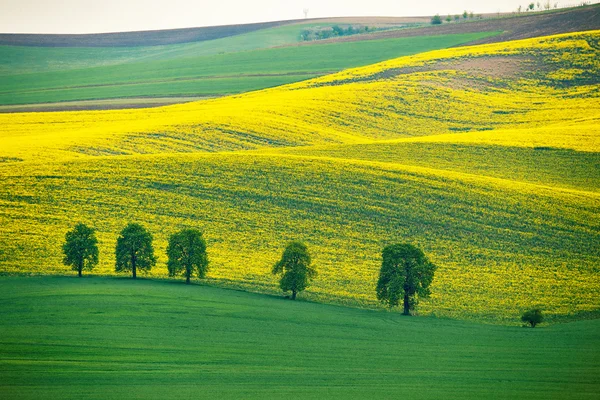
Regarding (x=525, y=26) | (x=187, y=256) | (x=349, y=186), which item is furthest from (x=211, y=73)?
(x=187, y=256)

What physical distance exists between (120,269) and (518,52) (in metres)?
75.5

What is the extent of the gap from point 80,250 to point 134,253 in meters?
2.86

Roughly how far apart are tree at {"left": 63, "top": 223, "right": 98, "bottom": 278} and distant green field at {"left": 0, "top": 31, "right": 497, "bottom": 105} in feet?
217

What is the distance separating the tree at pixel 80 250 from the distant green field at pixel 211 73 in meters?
66.2

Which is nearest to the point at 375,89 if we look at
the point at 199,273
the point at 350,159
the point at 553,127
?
the point at 553,127

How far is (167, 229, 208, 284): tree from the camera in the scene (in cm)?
4609

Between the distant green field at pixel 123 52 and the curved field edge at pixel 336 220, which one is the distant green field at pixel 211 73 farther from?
the curved field edge at pixel 336 220

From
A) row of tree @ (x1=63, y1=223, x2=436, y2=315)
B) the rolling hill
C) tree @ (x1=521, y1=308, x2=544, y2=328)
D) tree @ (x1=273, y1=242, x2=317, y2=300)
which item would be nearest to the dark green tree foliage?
the rolling hill

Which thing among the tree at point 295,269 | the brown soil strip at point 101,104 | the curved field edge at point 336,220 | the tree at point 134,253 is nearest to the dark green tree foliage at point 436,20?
the brown soil strip at point 101,104

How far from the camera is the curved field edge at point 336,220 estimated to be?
151 ft

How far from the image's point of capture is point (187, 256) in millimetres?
46406

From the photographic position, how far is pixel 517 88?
98.3 meters

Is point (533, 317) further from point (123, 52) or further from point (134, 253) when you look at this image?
point (123, 52)

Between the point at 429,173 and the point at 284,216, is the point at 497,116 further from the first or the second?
the point at 284,216
